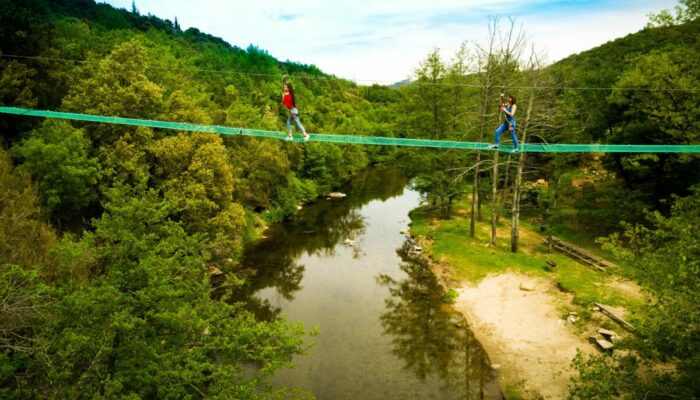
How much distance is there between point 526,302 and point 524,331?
2436 millimetres

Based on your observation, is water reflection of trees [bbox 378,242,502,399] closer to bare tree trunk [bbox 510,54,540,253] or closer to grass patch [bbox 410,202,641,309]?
grass patch [bbox 410,202,641,309]

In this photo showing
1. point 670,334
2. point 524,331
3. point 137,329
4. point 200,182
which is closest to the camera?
point 670,334

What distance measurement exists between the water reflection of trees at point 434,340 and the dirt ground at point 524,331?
61 centimetres

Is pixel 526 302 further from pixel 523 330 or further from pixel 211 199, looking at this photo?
pixel 211 199

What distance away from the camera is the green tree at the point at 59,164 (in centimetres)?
1744

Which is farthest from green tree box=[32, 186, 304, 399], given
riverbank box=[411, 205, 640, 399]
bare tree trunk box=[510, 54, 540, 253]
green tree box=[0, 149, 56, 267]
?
bare tree trunk box=[510, 54, 540, 253]

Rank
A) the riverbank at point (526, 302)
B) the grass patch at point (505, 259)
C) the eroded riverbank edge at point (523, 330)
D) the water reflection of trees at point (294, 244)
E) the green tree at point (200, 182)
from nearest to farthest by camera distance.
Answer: the eroded riverbank edge at point (523, 330) < the riverbank at point (526, 302) < the grass patch at point (505, 259) < the green tree at point (200, 182) < the water reflection of trees at point (294, 244)

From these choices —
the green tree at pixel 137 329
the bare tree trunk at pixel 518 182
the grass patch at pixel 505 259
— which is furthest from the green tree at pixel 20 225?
the bare tree trunk at pixel 518 182

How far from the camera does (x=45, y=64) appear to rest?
22.1 meters

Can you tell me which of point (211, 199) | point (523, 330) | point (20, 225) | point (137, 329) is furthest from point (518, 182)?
point (20, 225)

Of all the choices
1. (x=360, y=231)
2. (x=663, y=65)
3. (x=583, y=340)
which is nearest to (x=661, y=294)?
(x=583, y=340)

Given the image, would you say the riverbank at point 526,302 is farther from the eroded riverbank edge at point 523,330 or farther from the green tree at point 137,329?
the green tree at point 137,329

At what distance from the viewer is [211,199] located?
23.2 metres

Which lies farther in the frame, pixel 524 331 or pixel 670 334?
pixel 524 331
